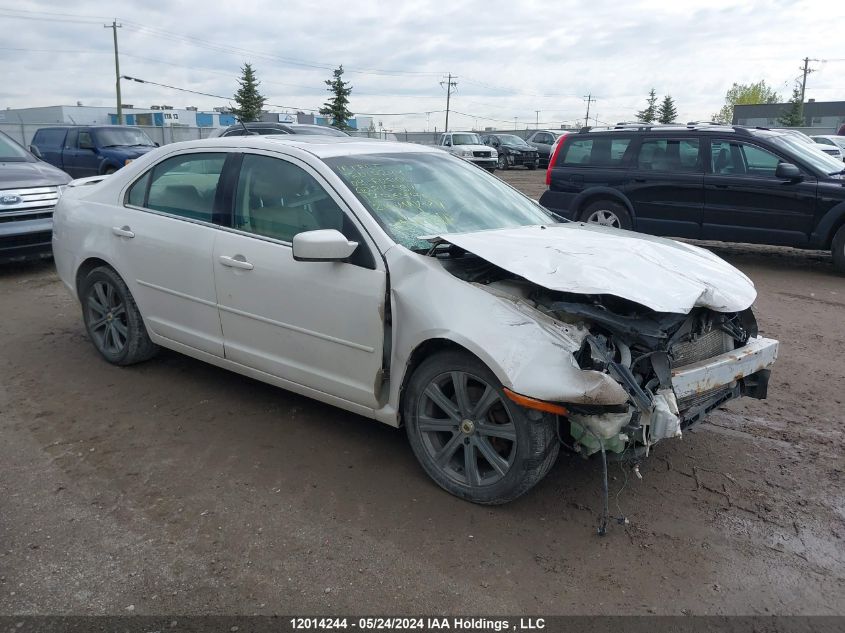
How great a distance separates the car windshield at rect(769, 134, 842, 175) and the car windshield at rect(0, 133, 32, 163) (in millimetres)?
9969

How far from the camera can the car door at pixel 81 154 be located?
1708cm

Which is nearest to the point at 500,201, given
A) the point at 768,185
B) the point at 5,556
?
the point at 5,556

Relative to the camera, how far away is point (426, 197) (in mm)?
4184

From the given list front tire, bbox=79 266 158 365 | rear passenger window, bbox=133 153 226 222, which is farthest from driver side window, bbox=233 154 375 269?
front tire, bbox=79 266 158 365

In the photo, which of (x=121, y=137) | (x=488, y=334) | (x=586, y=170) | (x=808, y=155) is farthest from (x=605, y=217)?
(x=121, y=137)

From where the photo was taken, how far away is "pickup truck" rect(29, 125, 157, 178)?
16844 mm

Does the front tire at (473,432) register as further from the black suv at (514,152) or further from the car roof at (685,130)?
the black suv at (514,152)

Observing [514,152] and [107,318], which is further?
[514,152]

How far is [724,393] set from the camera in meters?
3.72

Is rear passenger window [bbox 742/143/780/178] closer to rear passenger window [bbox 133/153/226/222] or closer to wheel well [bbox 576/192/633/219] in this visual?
wheel well [bbox 576/192/633/219]

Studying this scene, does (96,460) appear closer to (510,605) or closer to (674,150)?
(510,605)

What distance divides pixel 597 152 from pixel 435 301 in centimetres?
782

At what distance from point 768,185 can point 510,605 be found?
7.93 metres

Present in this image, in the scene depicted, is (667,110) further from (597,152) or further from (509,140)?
(597,152)
